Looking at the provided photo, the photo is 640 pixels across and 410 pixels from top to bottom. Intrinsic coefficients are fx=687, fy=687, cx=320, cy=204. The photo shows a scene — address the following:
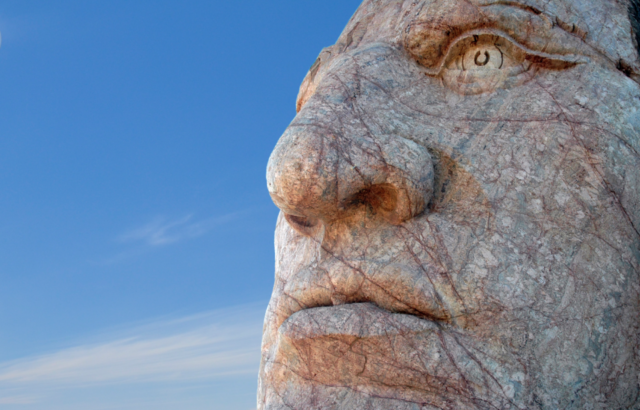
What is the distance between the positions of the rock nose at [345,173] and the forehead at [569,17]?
72cm

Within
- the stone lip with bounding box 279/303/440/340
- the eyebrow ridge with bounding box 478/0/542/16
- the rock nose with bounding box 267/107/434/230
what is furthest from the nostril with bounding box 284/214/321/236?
the eyebrow ridge with bounding box 478/0/542/16

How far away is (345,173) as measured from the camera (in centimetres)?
268

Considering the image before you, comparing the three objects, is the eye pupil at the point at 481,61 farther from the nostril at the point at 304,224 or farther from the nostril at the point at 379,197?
the nostril at the point at 304,224

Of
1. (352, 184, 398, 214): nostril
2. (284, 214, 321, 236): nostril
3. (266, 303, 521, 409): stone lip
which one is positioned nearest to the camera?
(266, 303, 521, 409): stone lip

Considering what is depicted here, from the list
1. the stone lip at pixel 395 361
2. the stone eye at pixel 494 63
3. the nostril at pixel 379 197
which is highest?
the stone eye at pixel 494 63

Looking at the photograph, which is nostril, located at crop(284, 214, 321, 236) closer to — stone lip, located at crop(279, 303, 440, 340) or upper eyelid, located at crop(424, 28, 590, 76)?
stone lip, located at crop(279, 303, 440, 340)

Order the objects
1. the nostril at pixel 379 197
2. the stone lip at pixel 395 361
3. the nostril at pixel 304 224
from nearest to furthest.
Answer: the stone lip at pixel 395 361
the nostril at pixel 379 197
the nostril at pixel 304 224

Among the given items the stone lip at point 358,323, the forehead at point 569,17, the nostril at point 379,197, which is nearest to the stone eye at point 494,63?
the forehead at point 569,17

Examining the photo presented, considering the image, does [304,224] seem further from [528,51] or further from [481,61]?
[528,51]

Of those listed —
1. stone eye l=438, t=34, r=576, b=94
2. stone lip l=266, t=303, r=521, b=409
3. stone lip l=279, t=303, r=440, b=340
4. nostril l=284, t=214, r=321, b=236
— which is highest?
stone eye l=438, t=34, r=576, b=94

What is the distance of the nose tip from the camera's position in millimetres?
2664

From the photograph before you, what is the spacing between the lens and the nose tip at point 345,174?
2.66m

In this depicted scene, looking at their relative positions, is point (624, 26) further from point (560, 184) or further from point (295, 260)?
point (295, 260)

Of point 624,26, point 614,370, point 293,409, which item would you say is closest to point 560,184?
point 614,370
